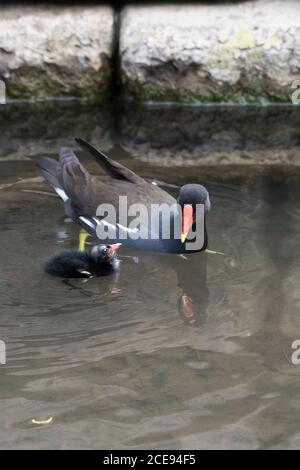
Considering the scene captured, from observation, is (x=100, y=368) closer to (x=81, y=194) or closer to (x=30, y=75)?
(x=81, y=194)

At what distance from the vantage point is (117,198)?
5176 mm

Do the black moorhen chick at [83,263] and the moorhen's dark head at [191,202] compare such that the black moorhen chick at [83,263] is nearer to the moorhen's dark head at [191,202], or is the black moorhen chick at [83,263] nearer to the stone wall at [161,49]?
the moorhen's dark head at [191,202]

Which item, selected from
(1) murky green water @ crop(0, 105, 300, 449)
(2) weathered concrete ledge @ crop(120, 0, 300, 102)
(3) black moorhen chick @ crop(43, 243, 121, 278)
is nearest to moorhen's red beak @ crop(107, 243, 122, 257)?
(3) black moorhen chick @ crop(43, 243, 121, 278)

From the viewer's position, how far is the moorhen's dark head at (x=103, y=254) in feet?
15.2

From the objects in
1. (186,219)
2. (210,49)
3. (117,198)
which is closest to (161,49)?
(210,49)

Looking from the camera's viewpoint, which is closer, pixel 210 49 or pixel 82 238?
pixel 82 238

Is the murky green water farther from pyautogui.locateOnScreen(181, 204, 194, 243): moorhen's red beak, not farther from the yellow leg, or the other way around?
pyautogui.locateOnScreen(181, 204, 194, 243): moorhen's red beak

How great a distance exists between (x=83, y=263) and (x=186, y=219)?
2.12 ft

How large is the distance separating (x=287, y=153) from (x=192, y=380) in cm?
314

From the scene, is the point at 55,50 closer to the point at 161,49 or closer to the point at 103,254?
the point at 161,49

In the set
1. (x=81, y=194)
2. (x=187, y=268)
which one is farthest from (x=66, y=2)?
(x=187, y=268)

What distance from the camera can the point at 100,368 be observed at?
378 centimetres

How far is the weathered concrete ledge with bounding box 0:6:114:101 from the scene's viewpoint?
7621mm

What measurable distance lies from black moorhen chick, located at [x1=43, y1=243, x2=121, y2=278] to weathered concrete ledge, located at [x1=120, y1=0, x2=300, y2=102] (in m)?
3.25
